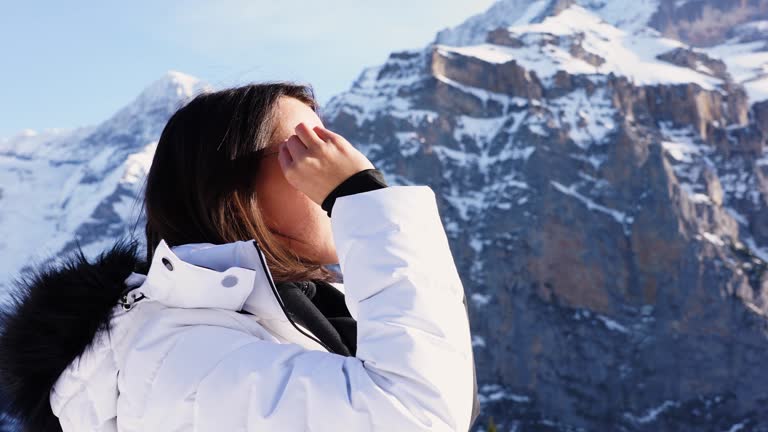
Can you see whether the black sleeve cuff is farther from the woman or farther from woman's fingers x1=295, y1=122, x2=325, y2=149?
woman's fingers x1=295, y1=122, x2=325, y2=149

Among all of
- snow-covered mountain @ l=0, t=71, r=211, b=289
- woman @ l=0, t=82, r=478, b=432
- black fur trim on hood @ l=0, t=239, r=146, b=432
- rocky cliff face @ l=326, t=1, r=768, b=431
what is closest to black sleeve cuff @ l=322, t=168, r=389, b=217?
woman @ l=0, t=82, r=478, b=432

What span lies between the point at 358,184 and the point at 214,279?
36cm

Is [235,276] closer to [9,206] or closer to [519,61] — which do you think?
[519,61]

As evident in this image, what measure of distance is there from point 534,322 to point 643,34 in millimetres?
56820

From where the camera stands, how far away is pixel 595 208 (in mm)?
93625

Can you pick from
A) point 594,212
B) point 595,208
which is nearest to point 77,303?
point 594,212

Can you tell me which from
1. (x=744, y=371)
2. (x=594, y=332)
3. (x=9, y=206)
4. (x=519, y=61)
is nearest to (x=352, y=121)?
(x=519, y=61)

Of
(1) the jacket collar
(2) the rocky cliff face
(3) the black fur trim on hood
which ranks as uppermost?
(1) the jacket collar

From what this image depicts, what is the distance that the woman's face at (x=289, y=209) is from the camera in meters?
1.97

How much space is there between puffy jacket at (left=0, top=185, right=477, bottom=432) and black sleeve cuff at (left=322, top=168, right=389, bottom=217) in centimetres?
5

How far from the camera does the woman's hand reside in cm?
172

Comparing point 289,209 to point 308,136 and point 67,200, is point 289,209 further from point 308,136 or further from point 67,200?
point 67,200

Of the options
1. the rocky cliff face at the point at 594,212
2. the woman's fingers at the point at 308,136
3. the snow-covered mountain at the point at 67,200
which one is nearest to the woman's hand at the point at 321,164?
the woman's fingers at the point at 308,136

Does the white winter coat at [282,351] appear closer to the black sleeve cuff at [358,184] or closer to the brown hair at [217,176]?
the black sleeve cuff at [358,184]
